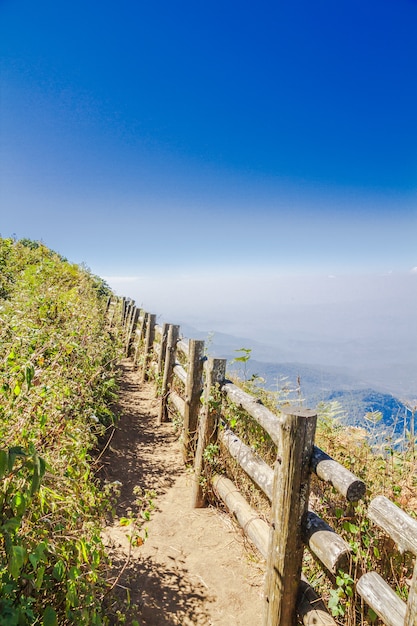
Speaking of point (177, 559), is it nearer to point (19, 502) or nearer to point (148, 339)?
point (19, 502)

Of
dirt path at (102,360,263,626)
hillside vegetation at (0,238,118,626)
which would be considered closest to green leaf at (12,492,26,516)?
hillside vegetation at (0,238,118,626)

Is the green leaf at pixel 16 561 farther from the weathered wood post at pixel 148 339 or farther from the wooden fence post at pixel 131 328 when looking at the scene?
the wooden fence post at pixel 131 328

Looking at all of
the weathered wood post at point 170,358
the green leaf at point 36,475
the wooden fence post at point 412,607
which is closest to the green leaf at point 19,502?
the green leaf at point 36,475

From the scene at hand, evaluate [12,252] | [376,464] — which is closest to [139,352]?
[12,252]

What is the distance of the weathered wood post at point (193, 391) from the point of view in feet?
17.4

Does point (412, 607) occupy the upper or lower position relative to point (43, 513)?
upper

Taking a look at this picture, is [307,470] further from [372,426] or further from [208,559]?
[372,426]

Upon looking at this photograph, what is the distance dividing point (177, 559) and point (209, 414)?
5.10 feet

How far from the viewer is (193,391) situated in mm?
5320

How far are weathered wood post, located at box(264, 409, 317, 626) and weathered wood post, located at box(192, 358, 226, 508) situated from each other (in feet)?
6.20

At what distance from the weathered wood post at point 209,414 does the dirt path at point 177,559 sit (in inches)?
10.5

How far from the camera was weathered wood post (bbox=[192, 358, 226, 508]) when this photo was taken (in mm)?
4453

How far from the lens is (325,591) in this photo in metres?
2.93

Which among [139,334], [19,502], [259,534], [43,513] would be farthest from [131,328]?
[19,502]
